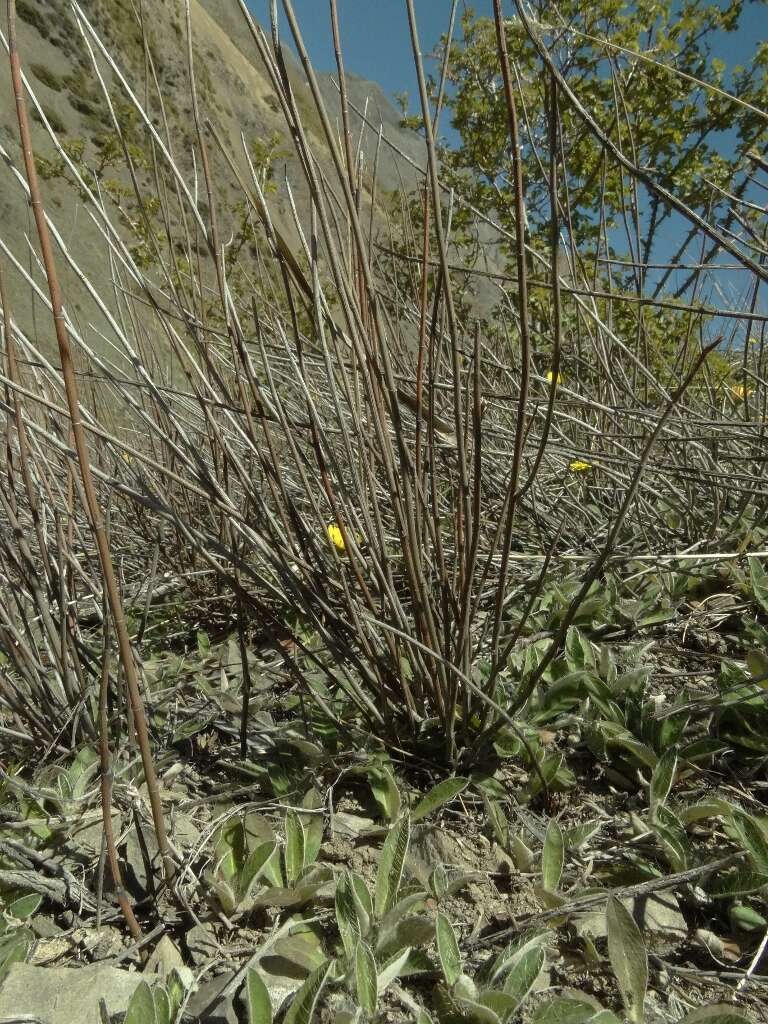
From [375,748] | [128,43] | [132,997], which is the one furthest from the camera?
[128,43]

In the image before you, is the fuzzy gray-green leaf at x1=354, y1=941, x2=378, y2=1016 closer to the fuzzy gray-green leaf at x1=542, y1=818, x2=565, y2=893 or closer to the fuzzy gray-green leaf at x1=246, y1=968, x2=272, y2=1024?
the fuzzy gray-green leaf at x1=246, y1=968, x2=272, y2=1024

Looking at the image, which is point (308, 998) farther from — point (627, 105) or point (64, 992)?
point (627, 105)

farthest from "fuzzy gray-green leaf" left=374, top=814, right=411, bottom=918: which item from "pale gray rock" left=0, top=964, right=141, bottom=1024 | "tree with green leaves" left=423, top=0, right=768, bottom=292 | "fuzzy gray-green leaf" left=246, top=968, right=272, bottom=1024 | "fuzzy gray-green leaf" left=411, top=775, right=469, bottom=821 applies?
"tree with green leaves" left=423, top=0, right=768, bottom=292

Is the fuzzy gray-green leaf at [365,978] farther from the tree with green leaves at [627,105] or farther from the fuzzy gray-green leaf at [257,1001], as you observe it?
the tree with green leaves at [627,105]

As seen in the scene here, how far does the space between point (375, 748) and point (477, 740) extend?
15 centimetres

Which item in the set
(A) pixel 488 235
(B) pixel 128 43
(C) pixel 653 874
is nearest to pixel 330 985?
(C) pixel 653 874

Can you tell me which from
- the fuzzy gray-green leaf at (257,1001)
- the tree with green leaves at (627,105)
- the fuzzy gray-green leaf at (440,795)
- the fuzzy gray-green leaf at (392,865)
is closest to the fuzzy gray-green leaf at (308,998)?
the fuzzy gray-green leaf at (257,1001)

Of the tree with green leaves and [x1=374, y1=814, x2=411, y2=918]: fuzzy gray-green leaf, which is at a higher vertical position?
the tree with green leaves

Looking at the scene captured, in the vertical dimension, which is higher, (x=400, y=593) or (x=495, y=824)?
(x=400, y=593)

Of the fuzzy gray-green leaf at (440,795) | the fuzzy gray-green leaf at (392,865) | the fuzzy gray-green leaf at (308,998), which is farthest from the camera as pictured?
the fuzzy gray-green leaf at (440,795)

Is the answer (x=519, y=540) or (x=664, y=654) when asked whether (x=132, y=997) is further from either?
(x=519, y=540)

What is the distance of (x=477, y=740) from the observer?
1.02 m

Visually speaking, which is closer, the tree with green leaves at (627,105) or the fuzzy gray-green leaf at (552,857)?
the fuzzy gray-green leaf at (552,857)

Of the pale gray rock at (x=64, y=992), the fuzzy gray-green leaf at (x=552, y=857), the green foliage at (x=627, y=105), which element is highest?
the green foliage at (x=627, y=105)
